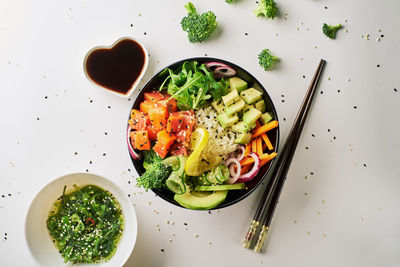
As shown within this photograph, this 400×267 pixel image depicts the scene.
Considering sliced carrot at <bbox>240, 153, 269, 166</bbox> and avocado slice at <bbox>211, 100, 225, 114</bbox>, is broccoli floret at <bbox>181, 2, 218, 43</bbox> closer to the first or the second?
avocado slice at <bbox>211, 100, 225, 114</bbox>

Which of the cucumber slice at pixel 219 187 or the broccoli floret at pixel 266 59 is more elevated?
the broccoli floret at pixel 266 59

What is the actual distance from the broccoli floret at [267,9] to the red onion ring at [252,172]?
1154 mm

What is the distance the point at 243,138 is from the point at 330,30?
120 centimetres

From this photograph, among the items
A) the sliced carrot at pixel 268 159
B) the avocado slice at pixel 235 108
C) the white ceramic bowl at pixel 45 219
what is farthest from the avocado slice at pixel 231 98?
the white ceramic bowl at pixel 45 219

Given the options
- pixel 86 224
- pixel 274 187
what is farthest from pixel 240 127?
pixel 86 224

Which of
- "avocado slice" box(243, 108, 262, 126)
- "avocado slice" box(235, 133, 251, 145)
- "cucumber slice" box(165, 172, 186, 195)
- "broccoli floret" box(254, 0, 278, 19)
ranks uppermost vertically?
"broccoli floret" box(254, 0, 278, 19)

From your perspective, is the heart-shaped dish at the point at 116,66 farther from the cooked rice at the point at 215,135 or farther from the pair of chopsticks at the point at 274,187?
the pair of chopsticks at the point at 274,187

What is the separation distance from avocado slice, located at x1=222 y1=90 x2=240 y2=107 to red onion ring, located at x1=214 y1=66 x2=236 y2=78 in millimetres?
179

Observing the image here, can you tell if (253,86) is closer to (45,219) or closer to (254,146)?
(254,146)

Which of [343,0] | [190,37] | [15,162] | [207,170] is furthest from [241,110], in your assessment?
[15,162]

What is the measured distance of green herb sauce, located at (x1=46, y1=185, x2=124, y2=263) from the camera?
2637 millimetres

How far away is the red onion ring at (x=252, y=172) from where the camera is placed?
240 cm

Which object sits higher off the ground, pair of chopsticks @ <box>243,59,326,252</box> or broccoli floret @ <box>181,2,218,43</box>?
broccoli floret @ <box>181,2,218,43</box>

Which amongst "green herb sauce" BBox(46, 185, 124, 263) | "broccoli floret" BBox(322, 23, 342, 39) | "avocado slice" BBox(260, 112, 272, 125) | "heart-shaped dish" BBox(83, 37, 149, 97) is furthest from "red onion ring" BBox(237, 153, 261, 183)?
"broccoli floret" BBox(322, 23, 342, 39)
